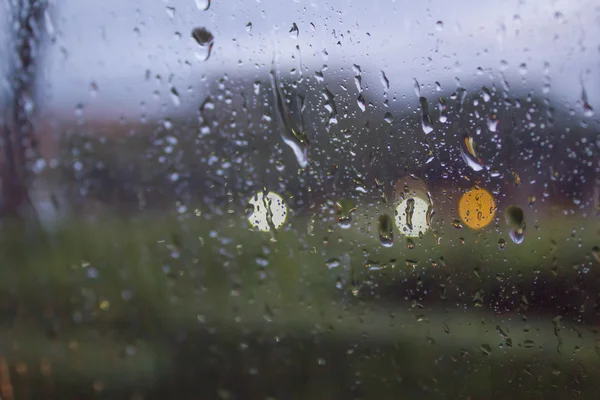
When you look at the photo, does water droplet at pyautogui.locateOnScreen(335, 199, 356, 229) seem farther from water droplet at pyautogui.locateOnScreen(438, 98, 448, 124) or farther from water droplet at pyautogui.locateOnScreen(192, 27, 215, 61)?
water droplet at pyautogui.locateOnScreen(192, 27, 215, 61)

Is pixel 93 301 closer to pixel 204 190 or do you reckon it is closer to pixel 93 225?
pixel 93 225

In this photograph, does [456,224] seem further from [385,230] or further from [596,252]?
[596,252]

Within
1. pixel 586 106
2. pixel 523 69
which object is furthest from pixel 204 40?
pixel 586 106

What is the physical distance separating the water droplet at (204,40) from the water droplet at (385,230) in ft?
2.05

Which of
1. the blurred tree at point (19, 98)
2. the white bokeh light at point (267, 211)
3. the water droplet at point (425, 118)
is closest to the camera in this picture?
the blurred tree at point (19, 98)

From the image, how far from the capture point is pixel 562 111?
4.61ft

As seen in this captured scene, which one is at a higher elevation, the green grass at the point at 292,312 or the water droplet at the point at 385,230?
the water droplet at the point at 385,230

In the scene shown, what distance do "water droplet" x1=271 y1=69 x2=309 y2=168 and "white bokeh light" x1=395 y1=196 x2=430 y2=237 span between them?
0.97 feet

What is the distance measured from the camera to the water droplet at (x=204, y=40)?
3.89 feet

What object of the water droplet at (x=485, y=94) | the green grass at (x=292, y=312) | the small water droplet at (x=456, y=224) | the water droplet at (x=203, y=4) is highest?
the water droplet at (x=203, y=4)

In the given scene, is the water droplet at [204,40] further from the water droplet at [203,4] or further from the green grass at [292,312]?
the green grass at [292,312]

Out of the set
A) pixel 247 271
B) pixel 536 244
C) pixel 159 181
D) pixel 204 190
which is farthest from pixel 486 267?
pixel 159 181

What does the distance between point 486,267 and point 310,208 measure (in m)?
0.52

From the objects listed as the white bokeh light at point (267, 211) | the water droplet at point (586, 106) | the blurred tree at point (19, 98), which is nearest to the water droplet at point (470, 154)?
the water droplet at point (586, 106)
